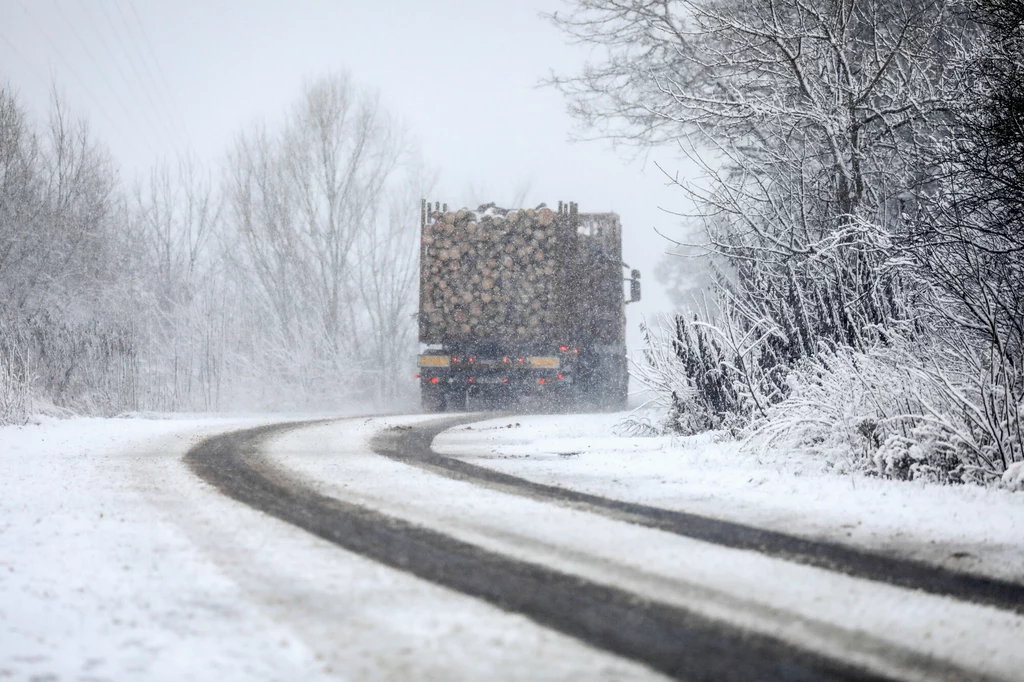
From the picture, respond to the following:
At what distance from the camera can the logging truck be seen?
16.9 m

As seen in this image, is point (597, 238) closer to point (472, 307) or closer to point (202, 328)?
point (472, 307)

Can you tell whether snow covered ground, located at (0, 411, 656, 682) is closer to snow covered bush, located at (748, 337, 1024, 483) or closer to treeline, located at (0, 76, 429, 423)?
snow covered bush, located at (748, 337, 1024, 483)

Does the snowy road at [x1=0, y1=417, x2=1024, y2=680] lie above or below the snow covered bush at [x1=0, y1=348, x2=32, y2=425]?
below

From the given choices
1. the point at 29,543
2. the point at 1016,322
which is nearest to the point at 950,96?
the point at 1016,322

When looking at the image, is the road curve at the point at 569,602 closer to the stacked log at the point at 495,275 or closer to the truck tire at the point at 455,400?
the stacked log at the point at 495,275

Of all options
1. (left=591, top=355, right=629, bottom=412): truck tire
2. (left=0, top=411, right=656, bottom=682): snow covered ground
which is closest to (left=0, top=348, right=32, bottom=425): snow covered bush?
(left=0, top=411, right=656, bottom=682): snow covered ground

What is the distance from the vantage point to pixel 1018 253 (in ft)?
18.2

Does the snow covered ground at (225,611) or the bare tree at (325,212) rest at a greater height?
the bare tree at (325,212)

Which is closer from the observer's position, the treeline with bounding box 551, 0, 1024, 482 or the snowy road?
the snowy road

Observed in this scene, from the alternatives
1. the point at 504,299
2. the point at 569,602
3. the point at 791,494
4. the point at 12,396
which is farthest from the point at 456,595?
the point at 504,299

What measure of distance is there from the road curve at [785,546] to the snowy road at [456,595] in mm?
15

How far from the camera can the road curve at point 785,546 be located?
2783mm

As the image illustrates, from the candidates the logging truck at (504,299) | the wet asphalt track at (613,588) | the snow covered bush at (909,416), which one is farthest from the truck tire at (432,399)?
the wet asphalt track at (613,588)

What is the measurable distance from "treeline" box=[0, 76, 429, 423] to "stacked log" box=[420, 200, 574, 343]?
4.38 metres
